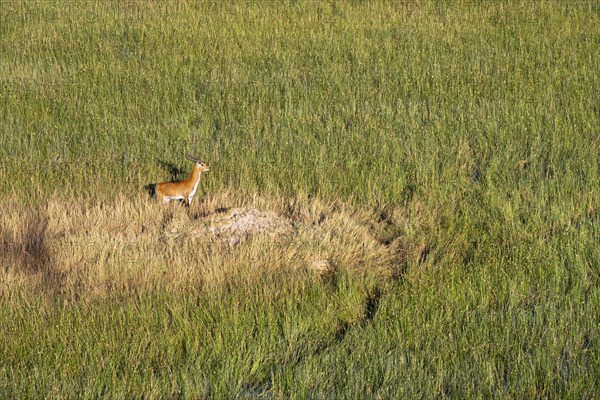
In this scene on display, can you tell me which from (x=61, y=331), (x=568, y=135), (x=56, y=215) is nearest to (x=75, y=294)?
(x=61, y=331)

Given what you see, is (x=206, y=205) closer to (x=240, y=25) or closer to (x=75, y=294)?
(x=75, y=294)

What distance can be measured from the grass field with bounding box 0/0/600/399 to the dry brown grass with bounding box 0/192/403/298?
21 millimetres

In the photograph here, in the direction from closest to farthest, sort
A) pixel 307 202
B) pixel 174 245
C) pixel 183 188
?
1. pixel 174 245
2. pixel 183 188
3. pixel 307 202

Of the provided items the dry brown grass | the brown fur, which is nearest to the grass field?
the dry brown grass

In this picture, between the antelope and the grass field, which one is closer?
the grass field

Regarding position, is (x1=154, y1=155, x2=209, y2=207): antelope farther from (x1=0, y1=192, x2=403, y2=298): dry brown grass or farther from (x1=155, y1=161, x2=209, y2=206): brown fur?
(x1=0, y1=192, x2=403, y2=298): dry brown grass

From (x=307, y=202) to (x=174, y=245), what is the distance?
134 centimetres

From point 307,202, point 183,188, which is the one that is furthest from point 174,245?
point 307,202

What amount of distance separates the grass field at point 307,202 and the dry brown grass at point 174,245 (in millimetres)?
21

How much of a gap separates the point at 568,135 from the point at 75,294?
4802 millimetres

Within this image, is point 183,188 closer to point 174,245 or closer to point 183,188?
point 183,188

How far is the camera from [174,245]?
22.4ft

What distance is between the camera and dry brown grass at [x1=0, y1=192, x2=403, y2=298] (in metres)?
6.44

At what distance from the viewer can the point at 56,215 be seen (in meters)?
7.59
